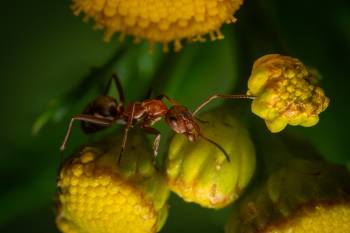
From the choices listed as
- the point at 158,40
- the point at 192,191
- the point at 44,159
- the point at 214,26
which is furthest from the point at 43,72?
the point at 192,191

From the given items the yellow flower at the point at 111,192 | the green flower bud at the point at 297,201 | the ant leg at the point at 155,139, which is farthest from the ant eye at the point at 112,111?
the green flower bud at the point at 297,201

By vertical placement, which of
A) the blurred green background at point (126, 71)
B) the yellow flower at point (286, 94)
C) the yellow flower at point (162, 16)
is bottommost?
the blurred green background at point (126, 71)

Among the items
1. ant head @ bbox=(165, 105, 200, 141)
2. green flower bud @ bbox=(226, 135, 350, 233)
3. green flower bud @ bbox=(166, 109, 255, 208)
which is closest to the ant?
ant head @ bbox=(165, 105, 200, 141)

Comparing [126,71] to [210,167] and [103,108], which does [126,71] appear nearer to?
[103,108]

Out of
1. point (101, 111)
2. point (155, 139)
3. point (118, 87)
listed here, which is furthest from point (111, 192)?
point (118, 87)

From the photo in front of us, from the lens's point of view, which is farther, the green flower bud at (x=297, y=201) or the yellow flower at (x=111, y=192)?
the yellow flower at (x=111, y=192)

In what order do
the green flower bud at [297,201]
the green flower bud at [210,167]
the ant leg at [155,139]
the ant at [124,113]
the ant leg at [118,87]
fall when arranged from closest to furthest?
1. the green flower bud at [297,201]
2. the green flower bud at [210,167]
3. the ant leg at [155,139]
4. the ant at [124,113]
5. the ant leg at [118,87]

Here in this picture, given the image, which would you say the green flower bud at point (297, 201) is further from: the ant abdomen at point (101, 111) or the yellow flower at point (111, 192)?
the ant abdomen at point (101, 111)
